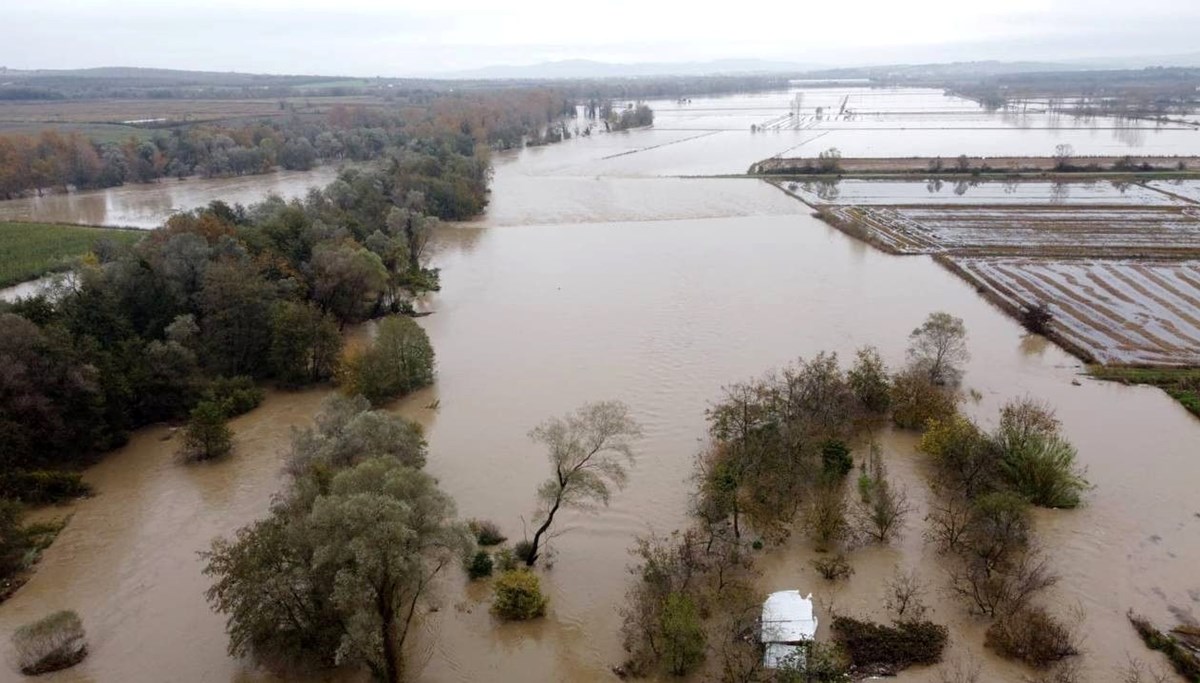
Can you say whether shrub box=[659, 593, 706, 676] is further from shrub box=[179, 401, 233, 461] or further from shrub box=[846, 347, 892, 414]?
shrub box=[179, 401, 233, 461]

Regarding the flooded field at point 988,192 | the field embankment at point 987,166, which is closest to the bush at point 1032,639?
the flooded field at point 988,192

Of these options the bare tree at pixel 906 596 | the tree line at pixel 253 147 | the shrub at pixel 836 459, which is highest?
the tree line at pixel 253 147

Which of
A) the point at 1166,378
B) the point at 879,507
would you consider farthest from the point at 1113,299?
the point at 879,507

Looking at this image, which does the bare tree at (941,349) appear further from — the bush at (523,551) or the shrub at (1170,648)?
the bush at (523,551)

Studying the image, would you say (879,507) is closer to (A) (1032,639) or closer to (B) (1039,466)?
(A) (1032,639)

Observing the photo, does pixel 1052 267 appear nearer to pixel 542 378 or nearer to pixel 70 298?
pixel 542 378
